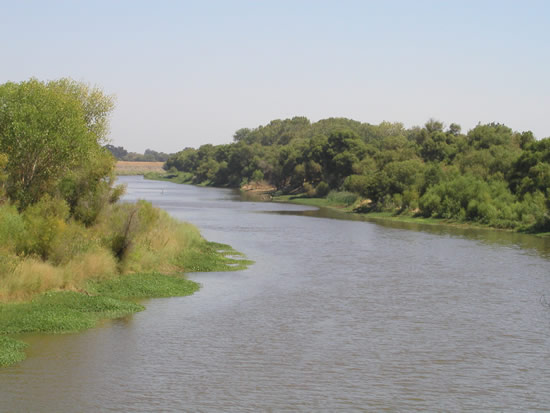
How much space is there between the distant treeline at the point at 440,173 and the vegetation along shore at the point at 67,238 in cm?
3042

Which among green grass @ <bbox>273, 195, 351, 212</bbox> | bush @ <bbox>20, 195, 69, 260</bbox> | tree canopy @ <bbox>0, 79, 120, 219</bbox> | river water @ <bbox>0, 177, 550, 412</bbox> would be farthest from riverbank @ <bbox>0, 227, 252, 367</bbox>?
green grass @ <bbox>273, 195, 351, 212</bbox>

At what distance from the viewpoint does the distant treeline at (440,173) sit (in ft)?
201

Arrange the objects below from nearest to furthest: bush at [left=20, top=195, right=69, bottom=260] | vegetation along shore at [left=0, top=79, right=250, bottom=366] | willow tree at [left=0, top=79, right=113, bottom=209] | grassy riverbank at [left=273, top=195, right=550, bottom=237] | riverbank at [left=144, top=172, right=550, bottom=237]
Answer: vegetation along shore at [left=0, top=79, right=250, bottom=366]
bush at [left=20, top=195, right=69, bottom=260]
willow tree at [left=0, top=79, right=113, bottom=209]
riverbank at [left=144, top=172, right=550, bottom=237]
grassy riverbank at [left=273, top=195, right=550, bottom=237]

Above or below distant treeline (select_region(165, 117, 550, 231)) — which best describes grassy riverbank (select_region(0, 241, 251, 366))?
below

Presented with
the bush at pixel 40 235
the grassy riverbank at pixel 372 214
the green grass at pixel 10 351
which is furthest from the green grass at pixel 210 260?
the grassy riverbank at pixel 372 214

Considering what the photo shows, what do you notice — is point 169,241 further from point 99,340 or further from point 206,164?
point 206,164

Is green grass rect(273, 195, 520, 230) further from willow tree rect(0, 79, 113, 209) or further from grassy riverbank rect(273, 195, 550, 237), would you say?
willow tree rect(0, 79, 113, 209)

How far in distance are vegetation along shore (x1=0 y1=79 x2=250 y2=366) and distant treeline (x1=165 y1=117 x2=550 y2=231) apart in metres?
30.4

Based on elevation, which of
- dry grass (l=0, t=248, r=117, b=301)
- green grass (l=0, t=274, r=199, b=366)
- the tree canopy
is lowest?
green grass (l=0, t=274, r=199, b=366)

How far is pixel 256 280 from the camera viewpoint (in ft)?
103

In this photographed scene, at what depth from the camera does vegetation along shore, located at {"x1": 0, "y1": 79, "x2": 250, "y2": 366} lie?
21.9 meters

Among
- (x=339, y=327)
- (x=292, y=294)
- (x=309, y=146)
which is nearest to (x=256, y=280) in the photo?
(x=292, y=294)

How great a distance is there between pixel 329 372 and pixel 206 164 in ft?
585

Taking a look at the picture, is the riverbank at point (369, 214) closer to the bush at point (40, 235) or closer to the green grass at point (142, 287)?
the green grass at point (142, 287)
